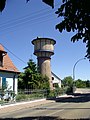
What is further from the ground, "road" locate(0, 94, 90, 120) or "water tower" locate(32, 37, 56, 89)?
"water tower" locate(32, 37, 56, 89)

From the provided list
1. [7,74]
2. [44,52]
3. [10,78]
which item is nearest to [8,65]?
[10,78]

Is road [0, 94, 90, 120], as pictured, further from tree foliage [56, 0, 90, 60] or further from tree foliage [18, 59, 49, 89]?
tree foliage [18, 59, 49, 89]

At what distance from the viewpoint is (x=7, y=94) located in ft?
118

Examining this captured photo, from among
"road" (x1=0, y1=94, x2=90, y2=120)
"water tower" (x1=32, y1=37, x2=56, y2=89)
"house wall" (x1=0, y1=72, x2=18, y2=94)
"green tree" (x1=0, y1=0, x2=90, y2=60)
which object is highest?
"water tower" (x1=32, y1=37, x2=56, y2=89)

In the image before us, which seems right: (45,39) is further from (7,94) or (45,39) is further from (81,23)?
(81,23)

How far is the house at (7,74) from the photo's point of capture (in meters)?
38.0

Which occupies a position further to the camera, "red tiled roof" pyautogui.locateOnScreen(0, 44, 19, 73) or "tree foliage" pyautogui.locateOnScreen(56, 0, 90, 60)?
"red tiled roof" pyautogui.locateOnScreen(0, 44, 19, 73)

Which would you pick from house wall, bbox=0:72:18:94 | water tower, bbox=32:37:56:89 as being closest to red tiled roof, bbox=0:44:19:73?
house wall, bbox=0:72:18:94

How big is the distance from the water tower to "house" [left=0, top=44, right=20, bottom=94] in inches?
842

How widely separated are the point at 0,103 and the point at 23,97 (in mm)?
7146

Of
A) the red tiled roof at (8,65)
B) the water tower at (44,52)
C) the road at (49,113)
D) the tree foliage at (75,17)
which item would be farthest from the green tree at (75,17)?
the water tower at (44,52)

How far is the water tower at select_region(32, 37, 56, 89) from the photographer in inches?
2510

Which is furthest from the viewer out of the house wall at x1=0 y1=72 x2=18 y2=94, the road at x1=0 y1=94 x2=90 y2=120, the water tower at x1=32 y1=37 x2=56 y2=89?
the water tower at x1=32 y1=37 x2=56 y2=89

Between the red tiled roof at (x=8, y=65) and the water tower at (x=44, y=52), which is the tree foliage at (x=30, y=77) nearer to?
the red tiled roof at (x=8, y=65)
